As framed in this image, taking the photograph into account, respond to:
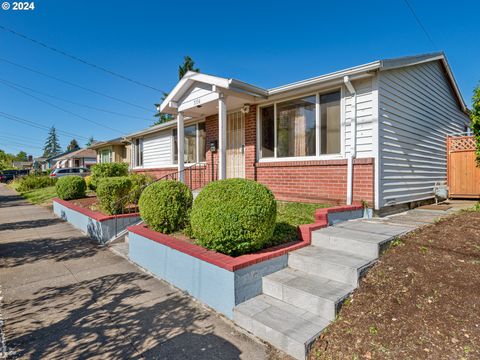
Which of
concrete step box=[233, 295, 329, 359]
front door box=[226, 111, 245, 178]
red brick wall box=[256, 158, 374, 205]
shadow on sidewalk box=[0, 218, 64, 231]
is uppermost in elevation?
front door box=[226, 111, 245, 178]

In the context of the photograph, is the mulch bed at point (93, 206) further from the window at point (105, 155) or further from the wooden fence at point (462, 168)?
the window at point (105, 155)

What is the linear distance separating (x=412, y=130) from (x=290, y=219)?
4612 mm

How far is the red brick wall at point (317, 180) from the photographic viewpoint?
589 centimetres

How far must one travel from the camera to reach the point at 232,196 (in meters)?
3.78

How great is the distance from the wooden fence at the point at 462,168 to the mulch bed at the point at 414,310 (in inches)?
258

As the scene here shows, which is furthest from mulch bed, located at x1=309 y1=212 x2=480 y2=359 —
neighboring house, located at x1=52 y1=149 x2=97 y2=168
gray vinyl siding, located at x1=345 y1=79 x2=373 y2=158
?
neighboring house, located at x1=52 y1=149 x2=97 y2=168

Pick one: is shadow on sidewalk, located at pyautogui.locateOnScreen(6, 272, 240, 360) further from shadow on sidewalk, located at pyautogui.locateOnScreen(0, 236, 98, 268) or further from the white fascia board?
the white fascia board

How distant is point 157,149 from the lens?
44.4ft

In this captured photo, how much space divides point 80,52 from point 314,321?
15.7m

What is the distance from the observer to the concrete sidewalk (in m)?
2.75

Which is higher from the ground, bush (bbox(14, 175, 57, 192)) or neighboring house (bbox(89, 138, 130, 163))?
neighboring house (bbox(89, 138, 130, 163))

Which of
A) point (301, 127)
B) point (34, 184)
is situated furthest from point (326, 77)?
point (34, 184)

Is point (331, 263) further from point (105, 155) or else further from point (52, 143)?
point (52, 143)

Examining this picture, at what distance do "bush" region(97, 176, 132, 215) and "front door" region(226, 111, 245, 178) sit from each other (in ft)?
10.8
